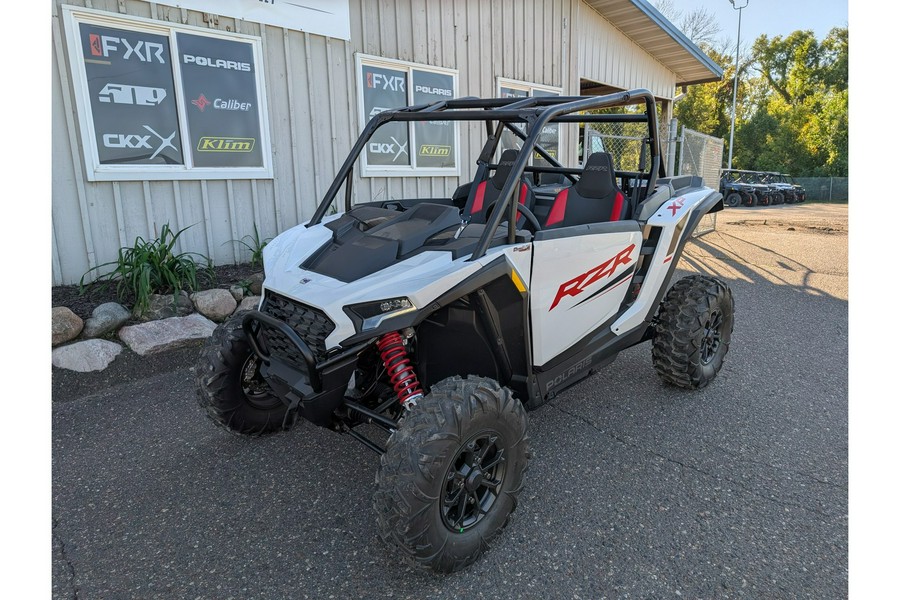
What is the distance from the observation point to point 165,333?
443 centimetres

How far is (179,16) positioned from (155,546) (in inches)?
183

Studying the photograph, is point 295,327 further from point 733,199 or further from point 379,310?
point 733,199

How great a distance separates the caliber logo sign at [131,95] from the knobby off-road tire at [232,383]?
306cm

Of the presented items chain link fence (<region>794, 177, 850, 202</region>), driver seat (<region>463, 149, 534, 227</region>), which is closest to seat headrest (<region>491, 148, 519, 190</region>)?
driver seat (<region>463, 149, 534, 227</region>)

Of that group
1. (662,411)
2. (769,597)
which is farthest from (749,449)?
(769,597)

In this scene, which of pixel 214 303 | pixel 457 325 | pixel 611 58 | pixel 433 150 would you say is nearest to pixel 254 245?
pixel 214 303

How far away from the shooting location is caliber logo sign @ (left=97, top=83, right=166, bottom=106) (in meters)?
4.72

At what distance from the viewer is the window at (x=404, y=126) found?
6570 mm

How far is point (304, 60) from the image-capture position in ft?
19.4

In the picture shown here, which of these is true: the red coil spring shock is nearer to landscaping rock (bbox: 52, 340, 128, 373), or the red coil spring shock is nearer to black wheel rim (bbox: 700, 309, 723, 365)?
black wheel rim (bbox: 700, 309, 723, 365)

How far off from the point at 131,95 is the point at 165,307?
190 centimetres

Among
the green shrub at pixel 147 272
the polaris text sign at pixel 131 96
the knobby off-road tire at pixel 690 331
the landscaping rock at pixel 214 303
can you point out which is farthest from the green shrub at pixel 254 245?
the knobby off-road tire at pixel 690 331

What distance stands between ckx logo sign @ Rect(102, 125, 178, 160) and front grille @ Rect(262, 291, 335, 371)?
3218 millimetres

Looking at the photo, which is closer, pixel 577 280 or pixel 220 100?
pixel 577 280
